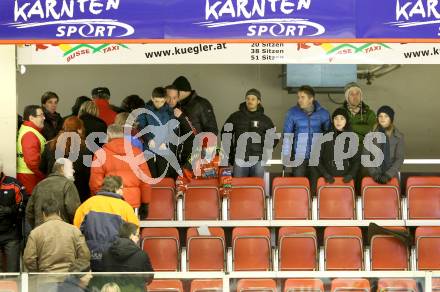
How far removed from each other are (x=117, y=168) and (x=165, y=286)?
2477 millimetres

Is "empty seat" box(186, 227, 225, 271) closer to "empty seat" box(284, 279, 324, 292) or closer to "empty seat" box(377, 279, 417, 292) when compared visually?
"empty seat" box(284, 279, 324, 292)

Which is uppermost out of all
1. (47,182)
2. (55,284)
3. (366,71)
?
(366,71)

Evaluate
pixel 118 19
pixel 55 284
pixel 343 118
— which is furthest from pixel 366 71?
pixel 55 284

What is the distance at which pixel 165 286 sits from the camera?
12.2 m

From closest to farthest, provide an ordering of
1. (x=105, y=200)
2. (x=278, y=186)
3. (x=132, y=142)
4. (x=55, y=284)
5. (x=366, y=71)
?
(x=55, y=284) < (x=105, y=200) < (x=132, y=142) < (x=278, y=186) < (x=366, y=71)

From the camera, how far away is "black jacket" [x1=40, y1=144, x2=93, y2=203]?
14883mm

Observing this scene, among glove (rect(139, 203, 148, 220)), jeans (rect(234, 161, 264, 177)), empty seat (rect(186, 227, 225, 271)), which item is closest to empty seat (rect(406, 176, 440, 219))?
jeans (rect(234, 161, 264, 177))

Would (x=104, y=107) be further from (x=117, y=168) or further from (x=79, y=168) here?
(x=117, y=168)

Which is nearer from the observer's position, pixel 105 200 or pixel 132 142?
pixel 105 200

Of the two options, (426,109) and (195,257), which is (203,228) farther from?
(426,109)

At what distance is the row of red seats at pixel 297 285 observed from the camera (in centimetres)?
1221

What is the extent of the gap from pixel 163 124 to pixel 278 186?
164 centimetres

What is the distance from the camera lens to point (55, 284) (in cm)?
1191

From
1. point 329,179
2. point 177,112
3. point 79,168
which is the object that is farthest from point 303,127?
point 79,168
